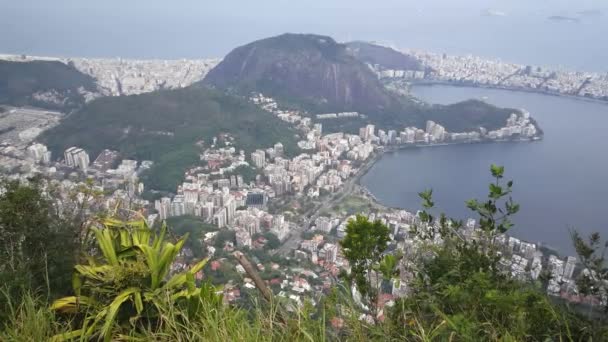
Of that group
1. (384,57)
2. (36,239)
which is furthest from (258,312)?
(384,57)

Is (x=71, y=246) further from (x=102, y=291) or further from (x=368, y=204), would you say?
(x=368, y=204)

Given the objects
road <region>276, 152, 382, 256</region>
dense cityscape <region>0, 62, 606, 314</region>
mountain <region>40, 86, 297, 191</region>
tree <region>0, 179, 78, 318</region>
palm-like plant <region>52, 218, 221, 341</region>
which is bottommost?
road <region>276, 152, 382, 256</region>

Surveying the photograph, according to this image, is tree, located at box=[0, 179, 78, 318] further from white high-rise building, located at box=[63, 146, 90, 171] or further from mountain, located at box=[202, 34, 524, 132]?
mountain, located at box=[202, 34, 524, 132]

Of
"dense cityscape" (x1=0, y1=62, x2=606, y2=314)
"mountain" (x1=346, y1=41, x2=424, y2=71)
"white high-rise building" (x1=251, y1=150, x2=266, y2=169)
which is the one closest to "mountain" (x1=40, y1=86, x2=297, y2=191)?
"dense cityscape" (x1=0, y1=62, x2=606, y2=314)

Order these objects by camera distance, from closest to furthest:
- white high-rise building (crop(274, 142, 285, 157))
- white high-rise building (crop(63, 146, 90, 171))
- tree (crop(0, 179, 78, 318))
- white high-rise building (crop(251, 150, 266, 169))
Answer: tree (crop(0, 179, 78, 318)) → white high-rise building (crop(63, 146, 90, 171)) → white high-rise building (crop(251, 150, 266, 169)) → white high-rise building (crop(274, 142, 285, 157))

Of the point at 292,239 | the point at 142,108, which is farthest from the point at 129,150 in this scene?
the point at 292,239

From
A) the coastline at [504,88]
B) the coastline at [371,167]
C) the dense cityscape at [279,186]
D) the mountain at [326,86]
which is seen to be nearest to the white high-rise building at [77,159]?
the dense cityscape at [279,186]

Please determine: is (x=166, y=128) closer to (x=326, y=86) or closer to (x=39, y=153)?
(x=39, y=153)
